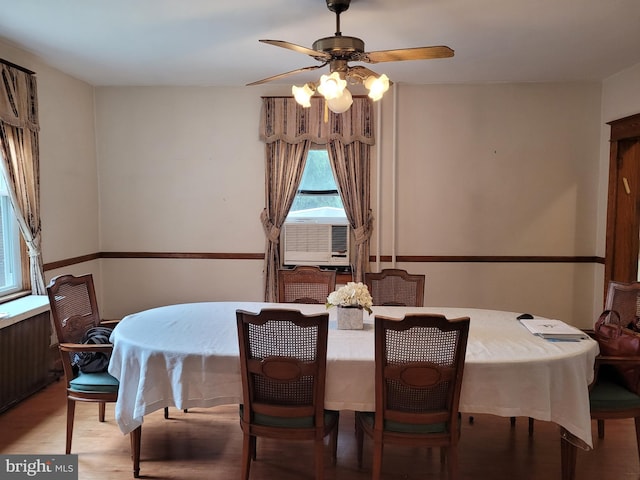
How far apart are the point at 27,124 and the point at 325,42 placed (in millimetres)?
2519

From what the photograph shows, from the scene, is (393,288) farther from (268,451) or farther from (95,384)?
(95,384)

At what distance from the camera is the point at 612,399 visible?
2398 millimetres

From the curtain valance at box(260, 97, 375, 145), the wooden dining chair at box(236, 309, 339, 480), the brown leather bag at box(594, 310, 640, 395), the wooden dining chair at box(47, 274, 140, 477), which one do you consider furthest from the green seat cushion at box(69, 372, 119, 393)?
the curtain valance at box(260, 97, 375, 145)

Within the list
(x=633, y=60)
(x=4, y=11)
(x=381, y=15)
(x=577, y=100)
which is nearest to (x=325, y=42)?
(x=381, y=15)

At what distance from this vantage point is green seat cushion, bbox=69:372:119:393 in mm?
2582

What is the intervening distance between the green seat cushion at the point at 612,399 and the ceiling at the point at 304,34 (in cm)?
211

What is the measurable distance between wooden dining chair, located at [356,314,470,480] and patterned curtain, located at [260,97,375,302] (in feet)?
8.67

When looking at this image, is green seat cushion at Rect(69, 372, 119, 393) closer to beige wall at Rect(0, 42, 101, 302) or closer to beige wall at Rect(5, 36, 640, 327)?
beige wall at Rect(0, 42, 101, 302)

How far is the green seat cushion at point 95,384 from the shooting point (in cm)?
258

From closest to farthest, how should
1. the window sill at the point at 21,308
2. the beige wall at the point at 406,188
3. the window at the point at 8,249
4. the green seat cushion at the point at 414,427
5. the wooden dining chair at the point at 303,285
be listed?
the green seat cushion at the point at 414,427, the window sill at the point at 21,308, the wooden dining chair at the point at 303,285, the window at the point at 8,249, the beige wall at the point at 406,188

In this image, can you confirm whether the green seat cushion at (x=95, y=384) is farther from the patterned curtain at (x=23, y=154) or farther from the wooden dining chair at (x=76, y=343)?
the patterned curtain at (x=23, y=154)

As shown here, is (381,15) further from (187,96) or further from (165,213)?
(165,213)

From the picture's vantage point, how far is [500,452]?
9.18 ft

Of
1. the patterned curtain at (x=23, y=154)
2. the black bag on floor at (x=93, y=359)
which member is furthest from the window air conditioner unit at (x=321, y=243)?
the black bag on floor at (x=93, y=359)
